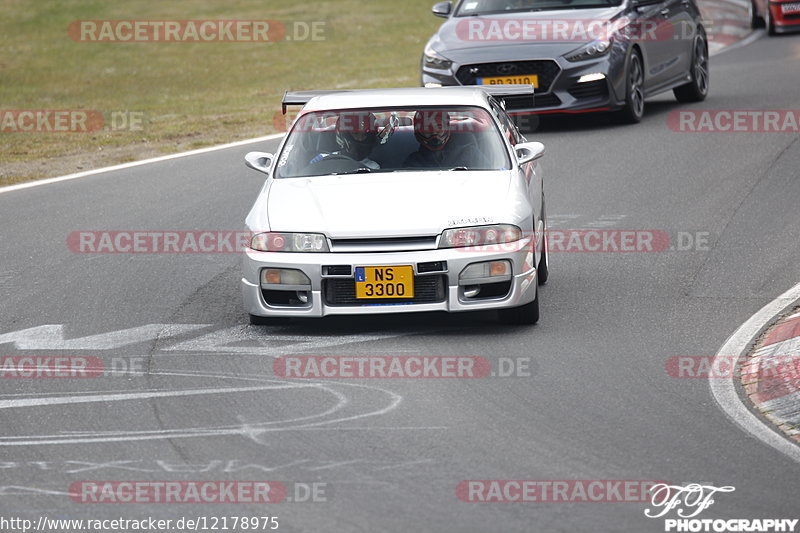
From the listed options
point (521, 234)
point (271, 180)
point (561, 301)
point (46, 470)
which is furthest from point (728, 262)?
point (46, 470)

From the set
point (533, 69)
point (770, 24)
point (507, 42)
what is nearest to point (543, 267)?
point (533, 69)

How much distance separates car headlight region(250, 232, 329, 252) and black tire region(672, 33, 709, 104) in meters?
10.6

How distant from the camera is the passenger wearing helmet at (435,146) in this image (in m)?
9.46

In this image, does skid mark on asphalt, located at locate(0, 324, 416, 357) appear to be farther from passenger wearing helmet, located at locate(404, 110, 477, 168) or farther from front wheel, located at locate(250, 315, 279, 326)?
passenger wearing helmet, located at locate(404, 110, 477, 168)

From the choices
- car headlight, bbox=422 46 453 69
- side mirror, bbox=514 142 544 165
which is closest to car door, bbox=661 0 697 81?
car headlight, bbox=422 46 453 69

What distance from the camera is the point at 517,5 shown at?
55.5 ft

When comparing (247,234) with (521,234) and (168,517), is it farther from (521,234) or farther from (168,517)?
(168,517)

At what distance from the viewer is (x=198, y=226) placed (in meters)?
12.3

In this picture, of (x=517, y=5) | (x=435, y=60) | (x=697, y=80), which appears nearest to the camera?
(x=435, y=60)

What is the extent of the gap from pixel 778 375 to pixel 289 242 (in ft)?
9.67

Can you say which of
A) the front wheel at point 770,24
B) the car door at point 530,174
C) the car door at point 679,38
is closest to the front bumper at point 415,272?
the car door at point 530,174

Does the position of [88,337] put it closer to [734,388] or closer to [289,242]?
[289,242]

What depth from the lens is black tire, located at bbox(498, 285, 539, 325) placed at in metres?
8.77

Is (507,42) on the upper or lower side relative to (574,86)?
upper
